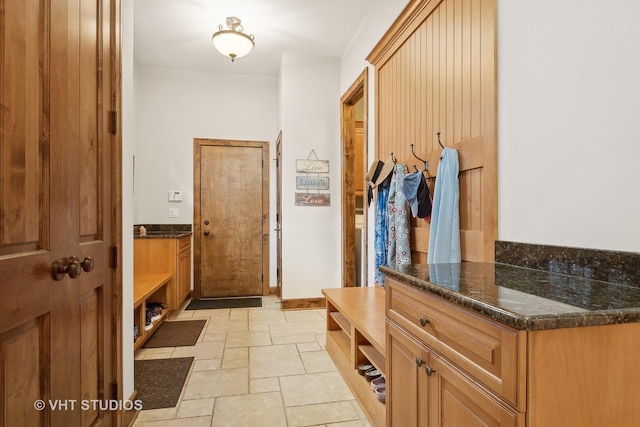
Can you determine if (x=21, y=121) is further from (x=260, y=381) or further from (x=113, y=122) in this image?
(x=260, y=381)

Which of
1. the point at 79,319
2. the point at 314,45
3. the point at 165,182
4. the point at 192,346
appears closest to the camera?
the point at 79,319

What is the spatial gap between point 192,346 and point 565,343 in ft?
9.27

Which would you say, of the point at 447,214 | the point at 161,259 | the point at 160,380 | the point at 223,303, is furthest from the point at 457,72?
the point at 223,303

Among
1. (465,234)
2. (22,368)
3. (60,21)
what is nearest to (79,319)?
(22,368)

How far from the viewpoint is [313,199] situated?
13.5 feet

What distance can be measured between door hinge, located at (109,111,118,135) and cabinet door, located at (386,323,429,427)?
5.03ft

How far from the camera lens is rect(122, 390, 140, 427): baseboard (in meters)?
1.75

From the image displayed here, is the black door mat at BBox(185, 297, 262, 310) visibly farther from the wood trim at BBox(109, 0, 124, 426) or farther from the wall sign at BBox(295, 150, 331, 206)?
the wood trim at BBox(109, 0, 124, 426)

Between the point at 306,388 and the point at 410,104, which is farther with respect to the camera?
the point at 410,104

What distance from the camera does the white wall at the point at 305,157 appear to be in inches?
159

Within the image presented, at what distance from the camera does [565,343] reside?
74 cm

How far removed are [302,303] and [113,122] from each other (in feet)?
9.74

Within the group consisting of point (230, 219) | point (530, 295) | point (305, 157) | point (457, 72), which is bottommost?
point (530, 295)

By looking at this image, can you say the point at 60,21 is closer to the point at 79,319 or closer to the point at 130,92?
the point at 130,92
